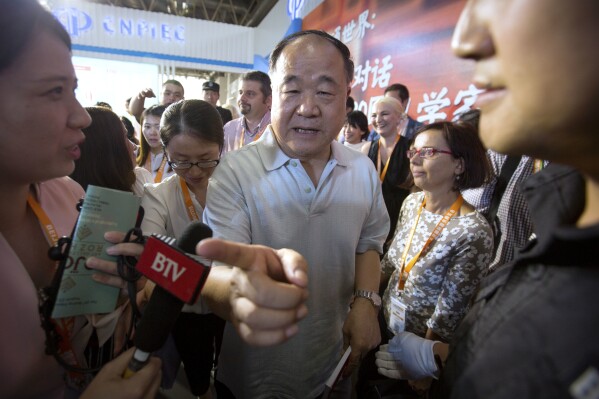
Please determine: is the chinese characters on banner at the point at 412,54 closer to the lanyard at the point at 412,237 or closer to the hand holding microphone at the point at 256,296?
the lanyard at the point at 412,237

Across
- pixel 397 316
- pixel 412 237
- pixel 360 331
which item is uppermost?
pixel 412 237

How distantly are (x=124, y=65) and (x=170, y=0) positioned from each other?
4858 millimetres

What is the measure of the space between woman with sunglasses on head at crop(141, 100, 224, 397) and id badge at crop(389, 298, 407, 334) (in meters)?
0.98

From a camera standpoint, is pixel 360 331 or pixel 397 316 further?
pixel 397 316

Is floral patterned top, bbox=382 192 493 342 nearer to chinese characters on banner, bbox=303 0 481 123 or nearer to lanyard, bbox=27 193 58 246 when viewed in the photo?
chinese characters on banner, bbox=303 0 481 123

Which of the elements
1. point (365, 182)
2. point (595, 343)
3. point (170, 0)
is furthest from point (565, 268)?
point (170, 0)

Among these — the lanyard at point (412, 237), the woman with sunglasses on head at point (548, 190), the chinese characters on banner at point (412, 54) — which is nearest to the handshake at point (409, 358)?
the lanyard at point (412, 237)

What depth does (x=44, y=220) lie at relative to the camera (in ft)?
3.01

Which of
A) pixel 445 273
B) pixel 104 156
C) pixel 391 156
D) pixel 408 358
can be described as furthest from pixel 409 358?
pixel 391 156

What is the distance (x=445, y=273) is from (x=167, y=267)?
1371mm

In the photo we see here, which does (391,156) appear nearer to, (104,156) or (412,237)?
(412,237)

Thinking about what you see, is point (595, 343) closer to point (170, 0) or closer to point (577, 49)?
point (577, 49)

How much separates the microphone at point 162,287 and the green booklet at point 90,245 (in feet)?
0.76

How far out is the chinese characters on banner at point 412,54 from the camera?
2941 millimetres
